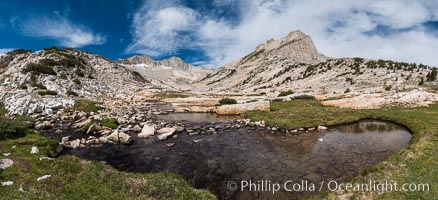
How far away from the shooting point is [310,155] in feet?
63.0

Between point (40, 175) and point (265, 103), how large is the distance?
36.2 meters

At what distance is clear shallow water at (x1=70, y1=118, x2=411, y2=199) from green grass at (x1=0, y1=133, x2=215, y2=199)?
2.85 metres

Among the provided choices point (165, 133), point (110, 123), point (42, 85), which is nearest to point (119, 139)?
point (165, 133)

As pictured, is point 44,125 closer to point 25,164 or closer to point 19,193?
point 25,164

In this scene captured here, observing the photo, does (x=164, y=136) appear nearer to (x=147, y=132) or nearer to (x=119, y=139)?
(x=147, y=132)

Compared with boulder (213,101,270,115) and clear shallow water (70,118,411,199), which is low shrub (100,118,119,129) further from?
boulder (213,101,270,115)

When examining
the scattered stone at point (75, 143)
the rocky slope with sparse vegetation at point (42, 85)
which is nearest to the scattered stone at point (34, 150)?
the scattered stone at point (75, 143)

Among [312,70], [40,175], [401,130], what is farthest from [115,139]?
[312,70]

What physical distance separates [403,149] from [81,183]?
22.9 m

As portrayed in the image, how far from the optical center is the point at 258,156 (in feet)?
63.7

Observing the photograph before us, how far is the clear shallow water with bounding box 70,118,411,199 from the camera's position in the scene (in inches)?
599

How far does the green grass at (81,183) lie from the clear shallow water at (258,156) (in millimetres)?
2846

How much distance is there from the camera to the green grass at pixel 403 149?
1160 centimetres

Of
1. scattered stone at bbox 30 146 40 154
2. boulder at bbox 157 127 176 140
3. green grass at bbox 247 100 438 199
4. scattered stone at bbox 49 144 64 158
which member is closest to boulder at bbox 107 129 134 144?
boulder at bbox 157 127 176 140
